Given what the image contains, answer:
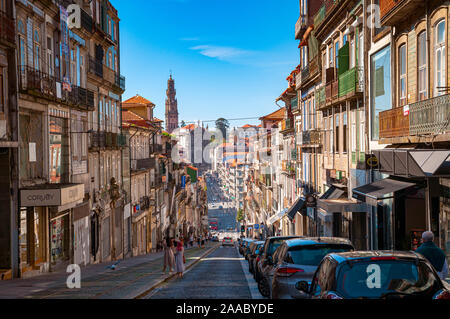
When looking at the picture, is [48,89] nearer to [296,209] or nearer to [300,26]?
[296,209]

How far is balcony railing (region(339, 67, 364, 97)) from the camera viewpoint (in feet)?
71.1

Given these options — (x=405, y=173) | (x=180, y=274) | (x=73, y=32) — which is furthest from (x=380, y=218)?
(x=73, y=32)

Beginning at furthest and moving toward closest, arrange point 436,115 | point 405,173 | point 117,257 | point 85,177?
point 117,257
point 85,177
point 405,173
point 436,115

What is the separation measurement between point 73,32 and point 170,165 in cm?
3948

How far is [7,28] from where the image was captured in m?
17.0

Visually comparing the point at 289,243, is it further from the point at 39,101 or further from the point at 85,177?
the point at 85,177

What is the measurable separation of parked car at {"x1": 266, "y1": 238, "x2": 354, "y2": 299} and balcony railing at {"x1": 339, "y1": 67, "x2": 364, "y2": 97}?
12.7m

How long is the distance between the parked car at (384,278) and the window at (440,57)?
26.6 ft

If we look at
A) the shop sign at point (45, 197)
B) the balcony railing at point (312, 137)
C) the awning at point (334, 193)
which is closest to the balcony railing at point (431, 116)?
the awning at point (334, 193)

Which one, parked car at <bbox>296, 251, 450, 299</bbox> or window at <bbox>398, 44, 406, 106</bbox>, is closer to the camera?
parked car at <bbox>296, 251, 450, 299</bbox>

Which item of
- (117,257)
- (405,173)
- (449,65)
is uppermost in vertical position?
(449,65)

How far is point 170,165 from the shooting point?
212 ft

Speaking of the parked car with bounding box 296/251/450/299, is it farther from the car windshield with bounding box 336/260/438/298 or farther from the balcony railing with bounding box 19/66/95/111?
the balcony railing with bounding box 19/66/95/111

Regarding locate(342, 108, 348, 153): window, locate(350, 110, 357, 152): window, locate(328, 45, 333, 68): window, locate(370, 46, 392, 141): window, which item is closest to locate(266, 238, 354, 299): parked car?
locate(370, 46, 392, 141): window
